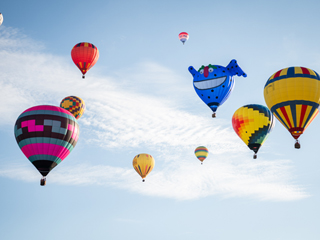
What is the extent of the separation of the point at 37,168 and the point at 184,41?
Answer: 24.9 m

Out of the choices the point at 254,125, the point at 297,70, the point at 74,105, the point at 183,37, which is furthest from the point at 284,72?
the point at 74,105

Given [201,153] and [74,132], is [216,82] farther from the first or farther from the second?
[201,153]

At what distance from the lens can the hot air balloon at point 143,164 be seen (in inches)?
1694

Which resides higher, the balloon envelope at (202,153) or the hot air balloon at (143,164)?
the balloon envelope at (202,153)

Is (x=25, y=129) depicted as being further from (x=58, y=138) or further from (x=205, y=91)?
(x=205, y=91)

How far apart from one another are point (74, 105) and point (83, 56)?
6.54m

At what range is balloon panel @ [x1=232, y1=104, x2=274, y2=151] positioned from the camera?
32.2m

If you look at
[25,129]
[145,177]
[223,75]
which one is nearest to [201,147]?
[145,177]

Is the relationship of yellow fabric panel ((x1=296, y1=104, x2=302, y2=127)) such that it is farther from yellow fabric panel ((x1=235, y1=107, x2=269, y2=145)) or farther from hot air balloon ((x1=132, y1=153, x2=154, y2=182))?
hot air balloon ((x1=132, y1=153, x2=154, y2=182))

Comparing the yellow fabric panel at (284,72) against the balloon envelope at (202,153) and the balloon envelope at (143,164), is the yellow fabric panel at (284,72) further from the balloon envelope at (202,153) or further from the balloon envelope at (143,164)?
the balloon envelope at (202,153)

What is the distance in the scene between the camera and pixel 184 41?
45.8m

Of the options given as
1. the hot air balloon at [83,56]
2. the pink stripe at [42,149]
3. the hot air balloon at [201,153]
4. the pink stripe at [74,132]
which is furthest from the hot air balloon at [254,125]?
the pink stripe at [42,149]

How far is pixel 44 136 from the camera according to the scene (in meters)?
26.0

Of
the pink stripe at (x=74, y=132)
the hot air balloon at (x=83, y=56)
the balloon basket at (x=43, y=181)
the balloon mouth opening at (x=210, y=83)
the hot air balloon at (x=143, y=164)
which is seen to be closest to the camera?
the balloon basket at (x=43, y=181)
